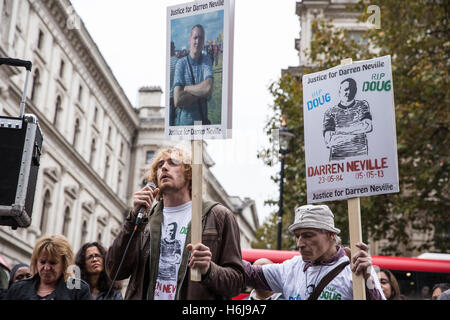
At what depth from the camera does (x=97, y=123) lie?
40.2 meters

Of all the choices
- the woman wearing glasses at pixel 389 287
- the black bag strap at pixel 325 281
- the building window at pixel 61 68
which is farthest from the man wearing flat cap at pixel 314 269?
the building window at pixel 61 68

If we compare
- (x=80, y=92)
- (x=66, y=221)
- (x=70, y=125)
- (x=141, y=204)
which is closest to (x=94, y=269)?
(x=141, y=204)

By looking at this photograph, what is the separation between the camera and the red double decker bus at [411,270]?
1460cm

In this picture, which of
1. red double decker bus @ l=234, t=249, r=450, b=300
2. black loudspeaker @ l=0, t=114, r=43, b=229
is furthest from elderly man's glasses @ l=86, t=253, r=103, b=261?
red double decker bus @ l=234, t=249, r=450, b=300

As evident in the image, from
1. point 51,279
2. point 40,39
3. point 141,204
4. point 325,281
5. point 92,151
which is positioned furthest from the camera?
point 92,151

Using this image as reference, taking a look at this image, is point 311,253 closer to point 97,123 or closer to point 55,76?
point 55,76

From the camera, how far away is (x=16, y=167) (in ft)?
13.2

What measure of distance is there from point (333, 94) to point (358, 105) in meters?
0.20

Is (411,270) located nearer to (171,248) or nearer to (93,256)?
(93,256)

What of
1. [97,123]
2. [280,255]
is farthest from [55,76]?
A: [280,255]

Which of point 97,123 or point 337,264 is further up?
point 97,123

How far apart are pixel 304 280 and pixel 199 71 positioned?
1.46m

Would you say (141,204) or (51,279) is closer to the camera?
(141,204)

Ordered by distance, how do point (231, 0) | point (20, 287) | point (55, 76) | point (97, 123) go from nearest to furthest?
point (231, 0) < point (20, 287) < point (55, 76) < point (97, 123)
